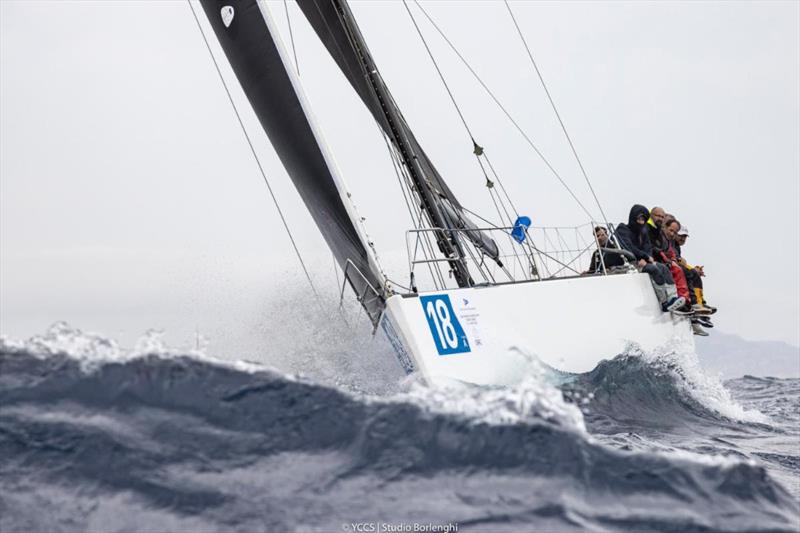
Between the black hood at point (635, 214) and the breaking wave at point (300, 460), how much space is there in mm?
5549

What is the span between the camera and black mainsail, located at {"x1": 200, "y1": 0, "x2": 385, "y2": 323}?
21.6ft

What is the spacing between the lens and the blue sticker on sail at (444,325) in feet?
19.6

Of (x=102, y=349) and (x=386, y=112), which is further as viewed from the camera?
(x=386, y=112)

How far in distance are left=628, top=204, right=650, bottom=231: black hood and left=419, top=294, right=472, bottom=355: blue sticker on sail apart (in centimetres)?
333

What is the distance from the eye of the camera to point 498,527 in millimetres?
2789

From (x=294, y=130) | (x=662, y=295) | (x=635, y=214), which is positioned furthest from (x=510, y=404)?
(x=635, y=214)

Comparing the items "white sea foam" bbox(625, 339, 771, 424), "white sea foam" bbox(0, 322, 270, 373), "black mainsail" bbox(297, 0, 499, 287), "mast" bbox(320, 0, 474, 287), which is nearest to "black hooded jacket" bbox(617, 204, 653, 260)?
"white sea foam" bbox(625, 339, 771, 424)

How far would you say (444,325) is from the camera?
19.8 feet

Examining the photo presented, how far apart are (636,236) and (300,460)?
6215mm

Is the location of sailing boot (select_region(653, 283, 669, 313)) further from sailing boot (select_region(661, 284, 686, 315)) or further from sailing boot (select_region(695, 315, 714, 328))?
sailing boot (select_region(695, 315, 714, 328))

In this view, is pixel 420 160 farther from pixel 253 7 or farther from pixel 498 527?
pixel 498 527

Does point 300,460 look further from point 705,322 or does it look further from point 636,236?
point 705,322

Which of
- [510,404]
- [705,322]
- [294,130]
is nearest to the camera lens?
[510,404]

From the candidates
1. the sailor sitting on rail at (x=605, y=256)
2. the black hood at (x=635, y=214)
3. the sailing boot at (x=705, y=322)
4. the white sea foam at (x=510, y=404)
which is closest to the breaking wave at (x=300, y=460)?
the white sea foam at (x=510, y=404)
